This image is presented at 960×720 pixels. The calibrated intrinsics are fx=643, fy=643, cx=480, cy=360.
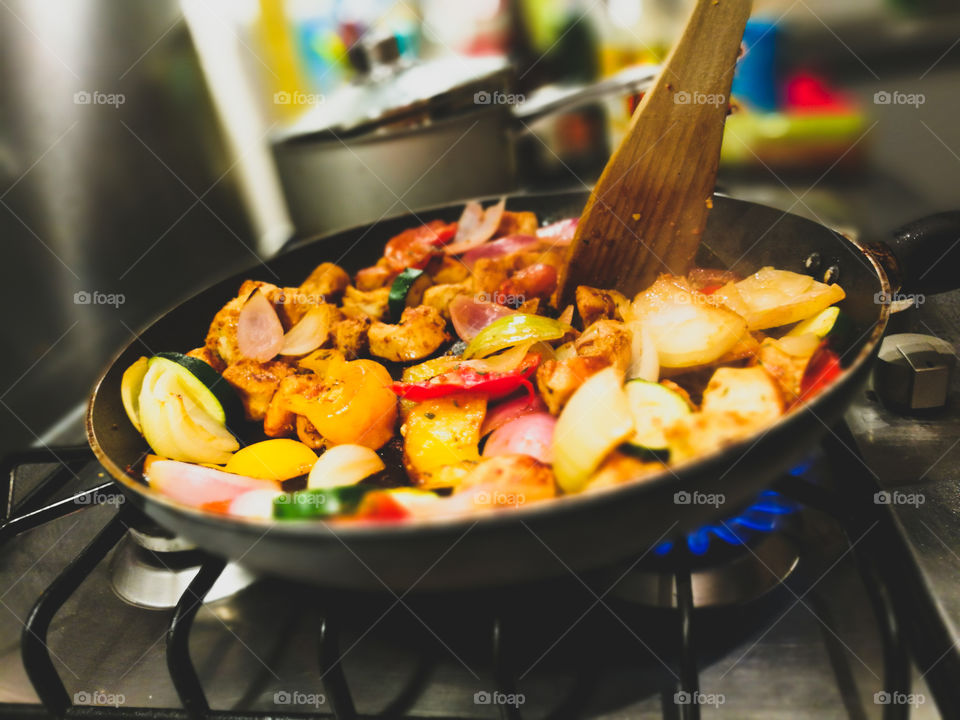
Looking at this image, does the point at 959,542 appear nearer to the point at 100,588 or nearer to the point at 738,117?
the point at 100,588

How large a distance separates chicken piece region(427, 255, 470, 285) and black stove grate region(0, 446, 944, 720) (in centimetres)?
115

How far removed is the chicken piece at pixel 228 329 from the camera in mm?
1911

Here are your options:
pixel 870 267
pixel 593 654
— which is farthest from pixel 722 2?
pixel 593 654

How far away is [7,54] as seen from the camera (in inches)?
86.6

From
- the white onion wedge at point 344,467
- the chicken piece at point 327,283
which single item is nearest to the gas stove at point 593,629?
the white onion wedge at point 344,467

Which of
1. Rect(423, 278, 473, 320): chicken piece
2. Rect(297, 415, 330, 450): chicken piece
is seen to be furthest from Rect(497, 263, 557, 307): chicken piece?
Rect(297, 415, 330, 450): chicken piece

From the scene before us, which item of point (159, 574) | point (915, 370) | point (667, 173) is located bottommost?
point (159, 574)

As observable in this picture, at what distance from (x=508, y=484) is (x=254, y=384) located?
3.00ft

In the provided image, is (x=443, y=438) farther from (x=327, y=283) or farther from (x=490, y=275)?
(x=327, y=283)

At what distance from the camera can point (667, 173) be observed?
1712 mm
